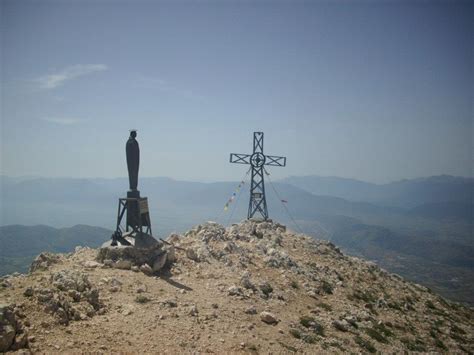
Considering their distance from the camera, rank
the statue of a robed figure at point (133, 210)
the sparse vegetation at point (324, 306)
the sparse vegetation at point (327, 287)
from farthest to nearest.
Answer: the sparse vegetation at point (327, 287), the statue of a robed figure at point (133, 210), the sparse vegetation at point (324, 306)

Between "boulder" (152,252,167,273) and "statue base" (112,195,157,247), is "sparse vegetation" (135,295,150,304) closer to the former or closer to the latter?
"boulder" (152,252,167,273)

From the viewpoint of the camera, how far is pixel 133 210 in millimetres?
15484

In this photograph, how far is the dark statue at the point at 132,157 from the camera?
51.0 feet

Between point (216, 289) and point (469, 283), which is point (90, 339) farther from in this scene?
point (469, 283)

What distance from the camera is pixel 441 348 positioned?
1468cm

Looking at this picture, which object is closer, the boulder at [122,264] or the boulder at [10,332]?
the boulder at [10,332]

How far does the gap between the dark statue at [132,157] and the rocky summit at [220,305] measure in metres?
3.97

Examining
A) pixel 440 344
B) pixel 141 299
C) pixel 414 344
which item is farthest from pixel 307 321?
pixel 440 344

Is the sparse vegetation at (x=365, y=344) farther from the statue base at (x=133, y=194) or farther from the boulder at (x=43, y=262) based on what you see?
the boulder at (x=43, y=262)

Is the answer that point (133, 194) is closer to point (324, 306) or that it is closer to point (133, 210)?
point (133, 210)

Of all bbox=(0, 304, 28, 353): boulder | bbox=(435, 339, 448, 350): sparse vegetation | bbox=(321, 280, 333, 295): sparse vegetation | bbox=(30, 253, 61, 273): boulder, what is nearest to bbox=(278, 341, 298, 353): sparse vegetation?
bbox=(321, 280, 333, 295): sparse vegetation

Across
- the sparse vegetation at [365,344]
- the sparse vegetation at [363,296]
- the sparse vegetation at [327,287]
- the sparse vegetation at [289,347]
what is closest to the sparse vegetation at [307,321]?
the sparse vegetation at [365,344]

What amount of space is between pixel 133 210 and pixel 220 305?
6.96 m

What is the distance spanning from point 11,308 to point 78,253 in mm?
9393
